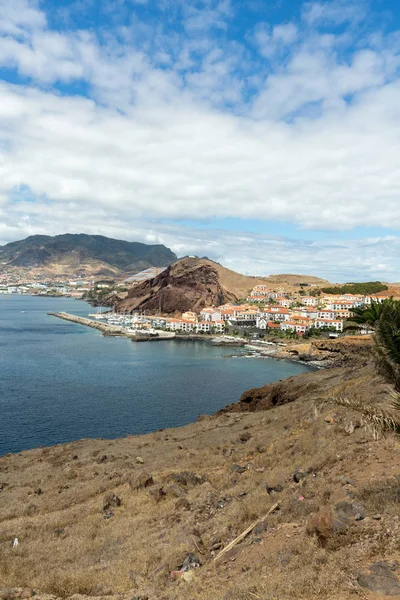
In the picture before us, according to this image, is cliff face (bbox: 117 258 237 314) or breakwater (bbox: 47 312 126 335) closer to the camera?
breakwater (bbox: 47 312 126 335)

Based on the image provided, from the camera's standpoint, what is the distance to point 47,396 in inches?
1585

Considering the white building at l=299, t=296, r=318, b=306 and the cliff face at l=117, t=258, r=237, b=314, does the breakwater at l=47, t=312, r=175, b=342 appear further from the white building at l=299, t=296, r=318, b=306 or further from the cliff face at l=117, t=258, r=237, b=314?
the white building at l=299, t=296, r=318, b=306

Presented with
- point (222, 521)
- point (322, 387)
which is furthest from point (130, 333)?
point (222, 521)

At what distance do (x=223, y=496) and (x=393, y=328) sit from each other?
655 cm

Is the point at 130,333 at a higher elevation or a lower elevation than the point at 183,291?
lower

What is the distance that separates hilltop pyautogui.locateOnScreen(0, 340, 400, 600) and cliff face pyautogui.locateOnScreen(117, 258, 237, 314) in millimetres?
114192

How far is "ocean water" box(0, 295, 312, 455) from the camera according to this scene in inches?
1275

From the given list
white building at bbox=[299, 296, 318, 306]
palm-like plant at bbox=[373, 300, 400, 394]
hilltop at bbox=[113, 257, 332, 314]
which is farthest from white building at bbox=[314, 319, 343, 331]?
palm-like plant at bbox=[373, 300, 400, 394]

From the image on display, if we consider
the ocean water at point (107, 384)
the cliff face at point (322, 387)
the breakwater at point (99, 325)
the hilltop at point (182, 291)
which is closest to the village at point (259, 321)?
the breakwater at point (99, 325)

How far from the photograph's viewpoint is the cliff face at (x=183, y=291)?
133875mm

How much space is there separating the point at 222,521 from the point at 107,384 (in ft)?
129

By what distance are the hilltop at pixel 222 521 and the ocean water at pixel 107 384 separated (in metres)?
13.1

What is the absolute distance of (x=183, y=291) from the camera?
5335 inches

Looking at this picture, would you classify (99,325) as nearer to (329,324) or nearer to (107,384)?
(329,324)
